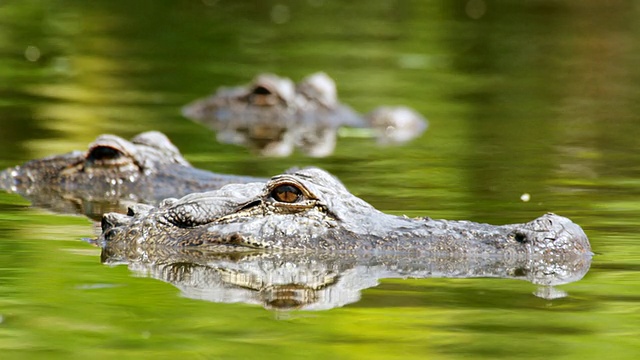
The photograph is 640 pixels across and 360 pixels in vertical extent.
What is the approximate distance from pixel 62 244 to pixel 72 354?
2892 millimetres

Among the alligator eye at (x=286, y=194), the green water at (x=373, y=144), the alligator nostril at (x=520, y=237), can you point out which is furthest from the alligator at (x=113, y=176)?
the alligator nostril at (x=520, y=237)

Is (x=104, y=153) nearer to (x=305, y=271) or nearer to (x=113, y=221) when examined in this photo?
(x=113, y=221)

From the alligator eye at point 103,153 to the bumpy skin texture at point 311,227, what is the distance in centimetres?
331

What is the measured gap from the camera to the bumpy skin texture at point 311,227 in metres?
8.52

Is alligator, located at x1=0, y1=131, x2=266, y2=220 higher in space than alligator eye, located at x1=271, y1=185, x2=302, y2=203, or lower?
higher

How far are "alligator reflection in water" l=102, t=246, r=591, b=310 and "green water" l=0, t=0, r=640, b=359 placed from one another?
0.14 meters

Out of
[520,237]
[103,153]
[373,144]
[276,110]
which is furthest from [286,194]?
[276,110]

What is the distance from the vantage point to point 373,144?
1586cm

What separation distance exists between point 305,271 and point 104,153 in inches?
169

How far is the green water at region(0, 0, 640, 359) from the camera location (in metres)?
→ 6.85

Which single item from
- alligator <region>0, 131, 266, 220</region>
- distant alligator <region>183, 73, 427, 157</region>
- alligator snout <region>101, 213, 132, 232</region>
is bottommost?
alligator snout <region>101, 213, 132, 232</region>

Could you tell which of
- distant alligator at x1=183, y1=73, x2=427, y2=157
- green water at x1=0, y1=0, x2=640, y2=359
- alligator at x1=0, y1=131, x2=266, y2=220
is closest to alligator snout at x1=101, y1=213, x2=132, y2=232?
green water at x1=0, y1=0, x2=640, y2=359

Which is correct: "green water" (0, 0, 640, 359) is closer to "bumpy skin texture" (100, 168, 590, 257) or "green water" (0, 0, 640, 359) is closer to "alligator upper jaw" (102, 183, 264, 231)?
"bumpy skin texture" (100, 168, 590, 257)

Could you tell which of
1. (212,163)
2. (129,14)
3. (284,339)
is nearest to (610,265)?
(284,339)
